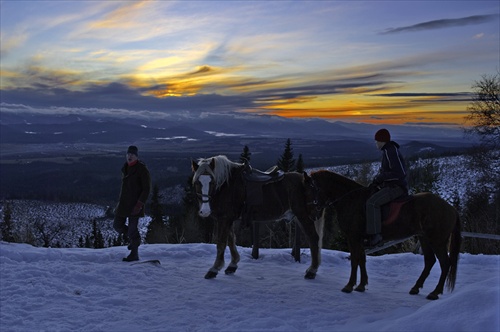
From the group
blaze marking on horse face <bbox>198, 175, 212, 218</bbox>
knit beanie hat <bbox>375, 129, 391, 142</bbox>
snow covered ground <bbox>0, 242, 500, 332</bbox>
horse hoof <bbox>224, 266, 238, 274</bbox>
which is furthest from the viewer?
horse hoof <bbox>224, 266, 238, 274</bbox>


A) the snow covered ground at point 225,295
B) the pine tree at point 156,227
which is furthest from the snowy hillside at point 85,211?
the snow covered ground at point 225,295

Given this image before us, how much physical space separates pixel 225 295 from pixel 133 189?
11.8ft

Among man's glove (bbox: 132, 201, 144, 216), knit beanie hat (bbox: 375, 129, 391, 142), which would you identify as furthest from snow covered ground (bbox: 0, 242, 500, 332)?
knit beanie hat (bbox: 375, 129, 391, 142)

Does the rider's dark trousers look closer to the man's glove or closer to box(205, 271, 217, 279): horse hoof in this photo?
box(205, 271, 217, 279): horse hoof

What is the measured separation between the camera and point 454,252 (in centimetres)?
633

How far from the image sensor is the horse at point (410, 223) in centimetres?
623

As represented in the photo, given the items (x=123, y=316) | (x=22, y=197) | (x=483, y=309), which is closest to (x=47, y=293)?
(x=123, y=316)

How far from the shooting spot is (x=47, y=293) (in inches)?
250

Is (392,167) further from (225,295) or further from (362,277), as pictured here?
(225,295)

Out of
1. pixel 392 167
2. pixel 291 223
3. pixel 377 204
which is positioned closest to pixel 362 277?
pixel 377 204

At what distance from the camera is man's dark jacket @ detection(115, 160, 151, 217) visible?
8672 mm

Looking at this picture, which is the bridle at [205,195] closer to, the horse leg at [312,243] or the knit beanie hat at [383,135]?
the horse leg at [312,243]

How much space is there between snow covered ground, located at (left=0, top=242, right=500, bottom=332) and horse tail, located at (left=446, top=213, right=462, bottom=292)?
9.1 inches

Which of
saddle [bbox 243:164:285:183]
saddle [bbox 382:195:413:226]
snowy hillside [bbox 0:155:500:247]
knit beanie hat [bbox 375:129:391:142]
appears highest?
knit beanie hat [bbox 375:129:391:142]
